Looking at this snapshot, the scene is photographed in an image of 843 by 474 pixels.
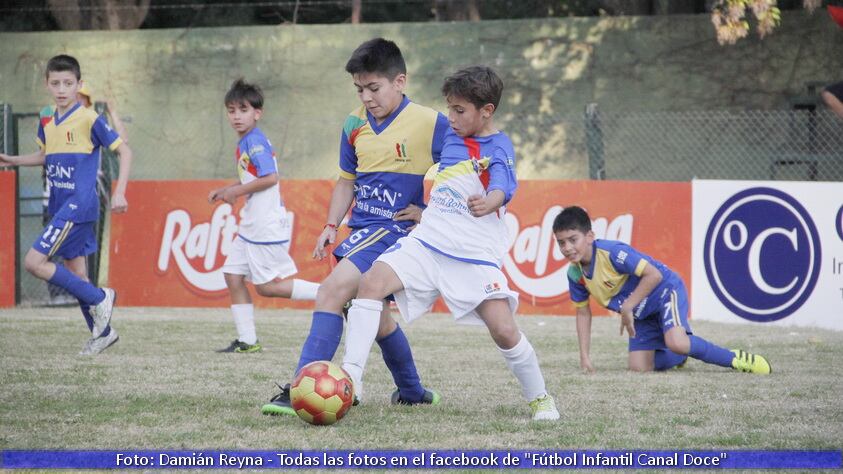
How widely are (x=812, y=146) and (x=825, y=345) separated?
19.7 ft

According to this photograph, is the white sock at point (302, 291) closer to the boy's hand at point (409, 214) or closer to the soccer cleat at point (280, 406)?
the boy's hand at point (409, 214)

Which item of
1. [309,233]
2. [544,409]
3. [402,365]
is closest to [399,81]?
[402,365]

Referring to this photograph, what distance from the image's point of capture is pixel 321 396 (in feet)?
16.6

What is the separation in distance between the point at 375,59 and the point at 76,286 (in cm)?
373

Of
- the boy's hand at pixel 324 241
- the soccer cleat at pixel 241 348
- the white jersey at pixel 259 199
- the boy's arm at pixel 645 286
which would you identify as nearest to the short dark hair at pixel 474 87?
the boy's hand at pixel 324 241

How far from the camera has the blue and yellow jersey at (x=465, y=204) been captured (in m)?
5.32

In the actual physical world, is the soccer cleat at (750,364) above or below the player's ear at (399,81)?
below

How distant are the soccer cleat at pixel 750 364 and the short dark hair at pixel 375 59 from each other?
349 cm

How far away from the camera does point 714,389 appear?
675 centimetres

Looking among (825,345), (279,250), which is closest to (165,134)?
(279,250)

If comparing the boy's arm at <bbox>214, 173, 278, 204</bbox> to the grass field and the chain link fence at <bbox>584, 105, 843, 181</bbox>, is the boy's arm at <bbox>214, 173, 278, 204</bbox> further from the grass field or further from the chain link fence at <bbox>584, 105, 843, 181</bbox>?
the chain link fence at <bbox>584, 105, 843, 181</bbox>

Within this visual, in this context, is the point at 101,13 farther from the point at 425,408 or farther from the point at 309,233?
the point at 425,408

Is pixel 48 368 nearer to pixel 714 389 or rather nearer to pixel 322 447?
pixel 322 447

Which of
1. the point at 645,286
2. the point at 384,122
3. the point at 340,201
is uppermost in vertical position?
the point at 384,122
